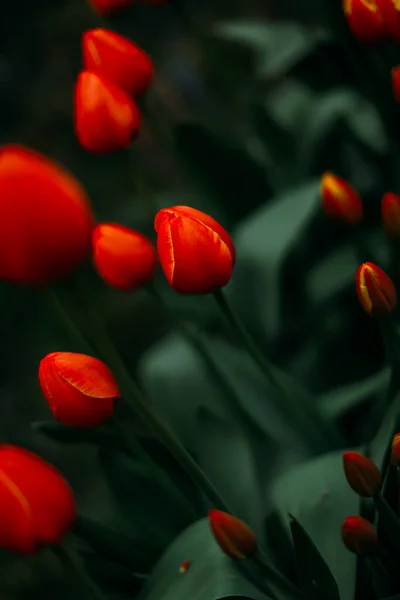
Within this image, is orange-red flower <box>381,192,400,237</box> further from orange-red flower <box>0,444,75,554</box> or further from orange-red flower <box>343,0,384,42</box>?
orange-red flower <box>0,444,75,554</box>

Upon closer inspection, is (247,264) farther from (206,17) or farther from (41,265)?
(206,17)

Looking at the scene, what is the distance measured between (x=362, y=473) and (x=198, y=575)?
0.43 ft

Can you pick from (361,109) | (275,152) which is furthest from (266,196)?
(361,109)

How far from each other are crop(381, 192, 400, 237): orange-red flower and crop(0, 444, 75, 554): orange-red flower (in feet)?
0.85

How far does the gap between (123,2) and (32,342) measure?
2.62 feet

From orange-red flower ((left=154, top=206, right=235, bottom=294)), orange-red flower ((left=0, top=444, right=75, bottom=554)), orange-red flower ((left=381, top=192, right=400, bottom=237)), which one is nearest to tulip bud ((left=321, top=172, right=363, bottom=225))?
orange-red flower ((left=381, top=192, right=400, bottom=237))

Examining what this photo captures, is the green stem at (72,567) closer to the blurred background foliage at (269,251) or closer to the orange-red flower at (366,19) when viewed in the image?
the blurred background foliage at (269,251)

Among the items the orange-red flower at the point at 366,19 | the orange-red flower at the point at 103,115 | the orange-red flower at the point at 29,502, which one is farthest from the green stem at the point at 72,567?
the orange-red flower at the point at 366,19

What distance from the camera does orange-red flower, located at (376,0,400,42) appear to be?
1.47 feet

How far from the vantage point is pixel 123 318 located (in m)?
1.27

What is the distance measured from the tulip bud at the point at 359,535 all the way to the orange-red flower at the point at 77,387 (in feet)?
0.43

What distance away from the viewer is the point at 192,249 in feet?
1.16

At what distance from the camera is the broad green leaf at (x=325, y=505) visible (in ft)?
1.40

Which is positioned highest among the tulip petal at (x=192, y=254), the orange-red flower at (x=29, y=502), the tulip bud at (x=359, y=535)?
the tulip petal at (x=192, y=254)
